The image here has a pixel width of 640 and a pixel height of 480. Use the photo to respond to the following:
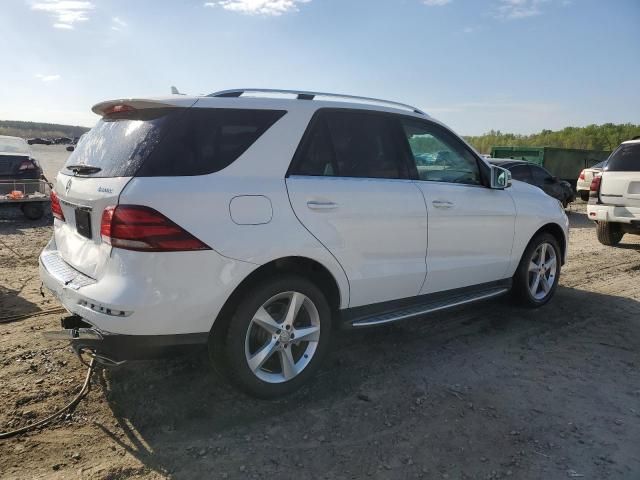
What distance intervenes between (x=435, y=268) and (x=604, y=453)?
1.72 meters

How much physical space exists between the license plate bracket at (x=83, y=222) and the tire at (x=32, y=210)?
Result: 28.9 feet

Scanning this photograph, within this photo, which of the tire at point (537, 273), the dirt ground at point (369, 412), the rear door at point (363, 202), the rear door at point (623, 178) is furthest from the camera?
the rear door at point (623, 178)

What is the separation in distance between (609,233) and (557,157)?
35.2 feet

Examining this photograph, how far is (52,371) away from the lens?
3.68 m

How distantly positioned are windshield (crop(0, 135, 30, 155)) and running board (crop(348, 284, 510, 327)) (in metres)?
11.2

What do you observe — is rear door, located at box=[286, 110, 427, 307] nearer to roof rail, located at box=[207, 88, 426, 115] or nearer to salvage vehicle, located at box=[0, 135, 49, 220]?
roof rail, located at box=[207, 88, 426, 115]

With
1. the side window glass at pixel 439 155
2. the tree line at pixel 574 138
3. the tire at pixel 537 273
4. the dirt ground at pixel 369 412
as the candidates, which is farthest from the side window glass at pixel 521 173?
the tree line at pixel 574 138

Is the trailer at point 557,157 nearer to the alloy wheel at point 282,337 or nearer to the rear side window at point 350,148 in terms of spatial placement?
the rear side window at point 350,148

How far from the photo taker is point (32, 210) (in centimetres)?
1084

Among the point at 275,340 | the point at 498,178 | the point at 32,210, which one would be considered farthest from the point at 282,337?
the point at 32,210

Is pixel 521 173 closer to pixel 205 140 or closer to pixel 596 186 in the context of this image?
pixel 596 186

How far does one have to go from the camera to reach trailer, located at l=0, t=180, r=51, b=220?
34.6 feet

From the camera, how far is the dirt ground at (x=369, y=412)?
2758 millimetres

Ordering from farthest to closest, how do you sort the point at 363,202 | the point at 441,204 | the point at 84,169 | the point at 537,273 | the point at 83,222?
the point at 537,273
the point at 441,204
the point at 363,202
the point at 84,169
the point at 83,222
